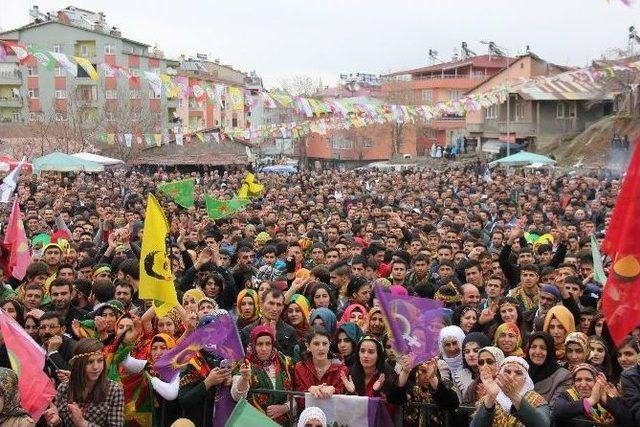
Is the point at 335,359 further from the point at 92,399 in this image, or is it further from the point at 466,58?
the point at 466,58

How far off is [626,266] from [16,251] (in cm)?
806

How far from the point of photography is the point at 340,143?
7319 cm

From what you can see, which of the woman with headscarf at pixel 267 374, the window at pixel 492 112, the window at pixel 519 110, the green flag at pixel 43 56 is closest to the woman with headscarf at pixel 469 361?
the woman with headscarf at pixel 267 374

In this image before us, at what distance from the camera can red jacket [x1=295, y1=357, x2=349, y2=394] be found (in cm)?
611

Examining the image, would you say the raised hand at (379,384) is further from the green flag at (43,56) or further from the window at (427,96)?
the window at (427,96)

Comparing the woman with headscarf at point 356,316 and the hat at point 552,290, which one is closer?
the woman with headscarf at point 356,316

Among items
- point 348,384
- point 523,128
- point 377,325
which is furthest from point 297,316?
point 523,128

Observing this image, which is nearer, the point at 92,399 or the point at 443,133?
the point at 92,399

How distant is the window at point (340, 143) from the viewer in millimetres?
72625

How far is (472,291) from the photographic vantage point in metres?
8.66

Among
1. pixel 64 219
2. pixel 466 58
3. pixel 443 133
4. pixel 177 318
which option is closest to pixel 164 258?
pixel 177 318

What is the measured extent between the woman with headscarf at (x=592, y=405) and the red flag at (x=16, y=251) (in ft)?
22.2

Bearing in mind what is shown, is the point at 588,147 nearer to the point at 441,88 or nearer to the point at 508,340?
the point at 441,88

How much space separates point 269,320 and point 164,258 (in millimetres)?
1101
